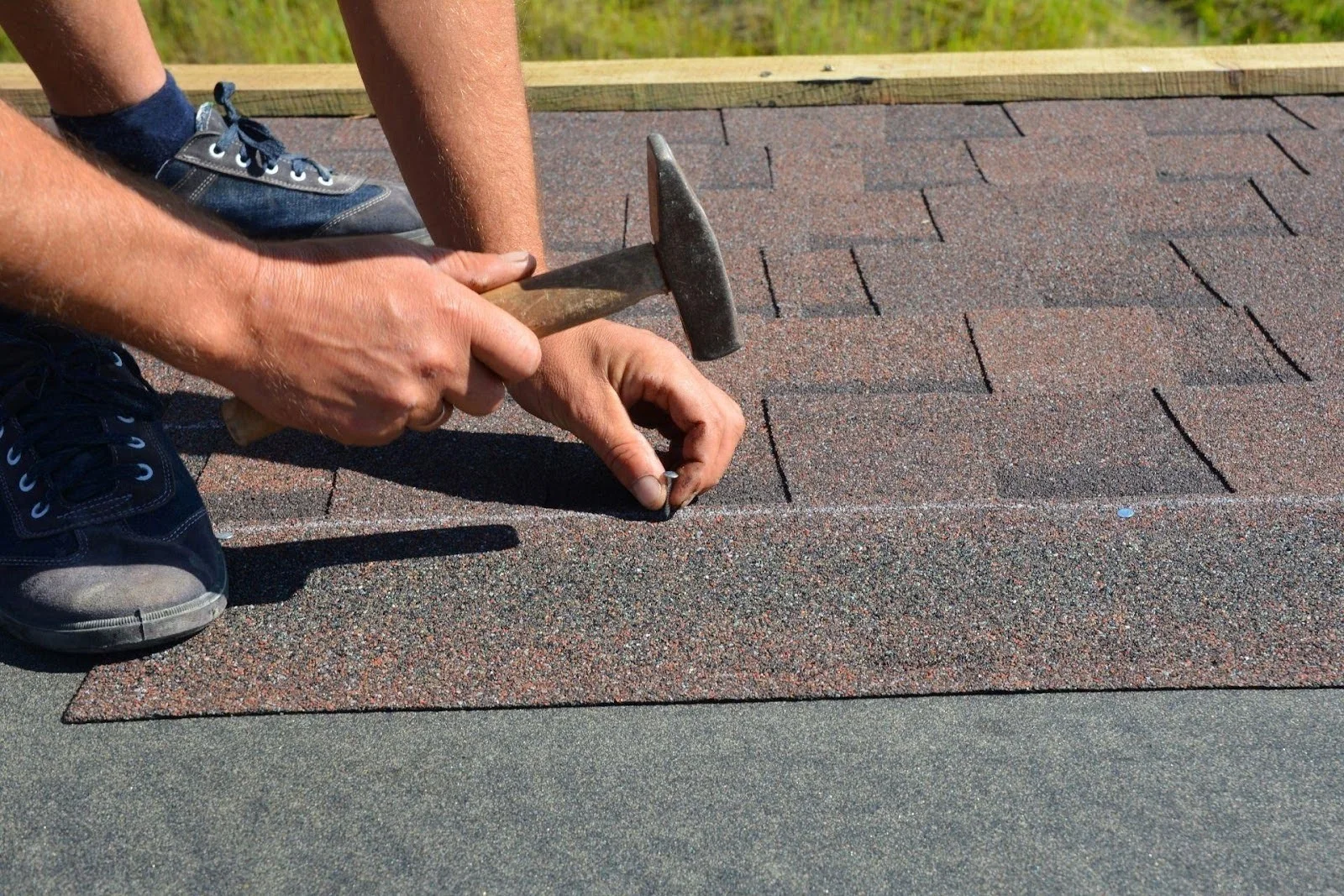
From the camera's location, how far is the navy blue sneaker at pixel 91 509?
4.79ft

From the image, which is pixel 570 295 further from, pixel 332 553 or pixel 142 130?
pixel 142 130

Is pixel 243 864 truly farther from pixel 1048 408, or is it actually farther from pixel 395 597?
pixel 1048 408

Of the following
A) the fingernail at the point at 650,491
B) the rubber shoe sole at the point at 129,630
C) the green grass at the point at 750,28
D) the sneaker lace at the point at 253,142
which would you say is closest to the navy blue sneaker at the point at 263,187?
the sneaker lace at the point at 253,142

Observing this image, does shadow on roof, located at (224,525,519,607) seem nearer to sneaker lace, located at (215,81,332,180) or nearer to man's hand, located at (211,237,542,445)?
man's hand, located at (211,237,542,445)

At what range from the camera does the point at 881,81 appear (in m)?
3.01

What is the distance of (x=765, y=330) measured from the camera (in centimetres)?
212

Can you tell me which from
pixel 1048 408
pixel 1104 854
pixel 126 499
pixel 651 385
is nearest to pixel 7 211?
pixel 126 499

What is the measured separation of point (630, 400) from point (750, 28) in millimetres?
2515

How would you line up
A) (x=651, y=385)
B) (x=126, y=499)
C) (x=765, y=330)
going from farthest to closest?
(x=765, y=330), (x=651, y=385), (x=126, y=499)

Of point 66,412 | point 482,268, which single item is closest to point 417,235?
point 66,412

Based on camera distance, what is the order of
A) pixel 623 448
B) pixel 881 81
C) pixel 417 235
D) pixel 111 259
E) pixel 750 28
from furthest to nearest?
1. pixel 750 28
2. pixel 881 81
3. pixel 417 235
4. pixel 623 448
5. pixel 111 259

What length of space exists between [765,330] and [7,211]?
1263 mm

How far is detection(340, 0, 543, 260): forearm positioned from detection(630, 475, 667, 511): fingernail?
Answer: 35cm

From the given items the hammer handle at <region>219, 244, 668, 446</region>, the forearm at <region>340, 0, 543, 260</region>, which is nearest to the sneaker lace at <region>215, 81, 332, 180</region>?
the forearm at <region>340, 0, 543, 260</region>
